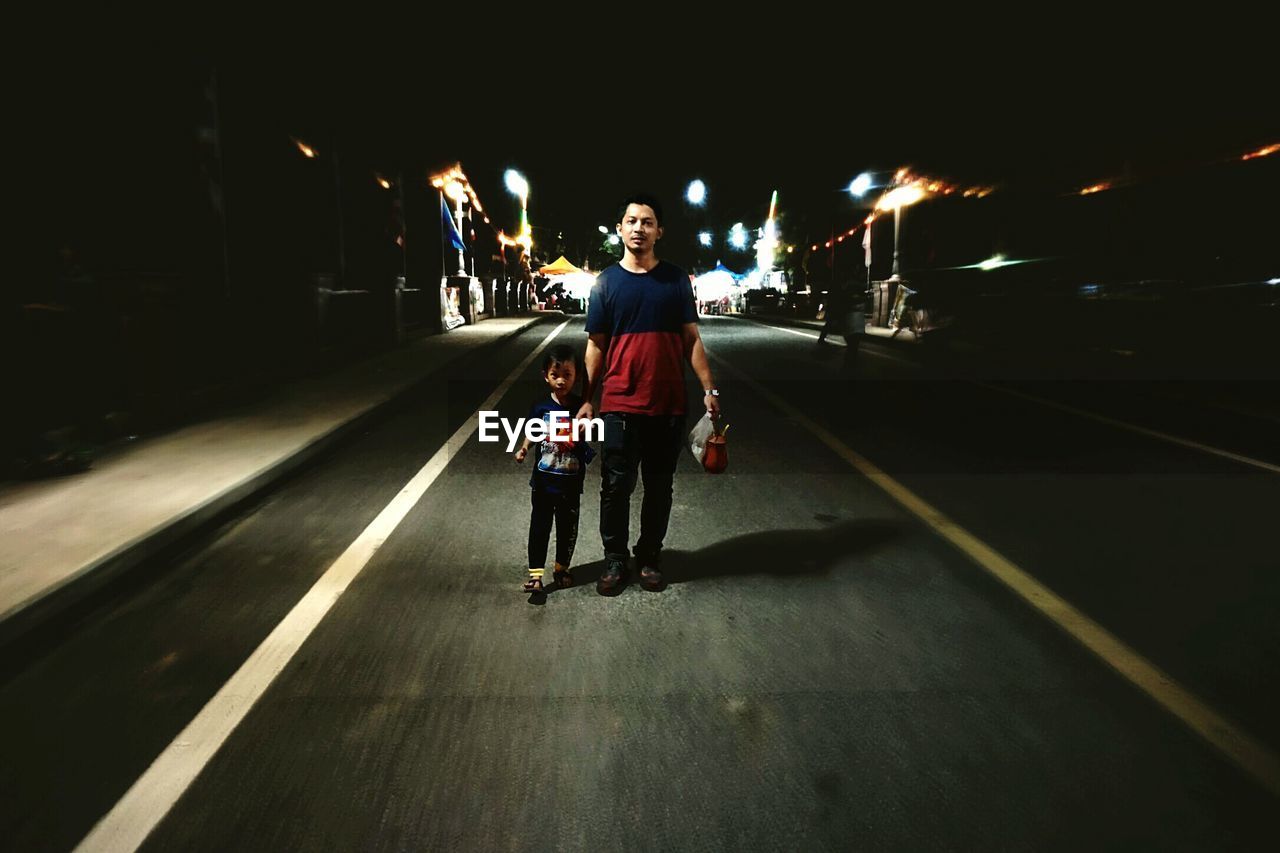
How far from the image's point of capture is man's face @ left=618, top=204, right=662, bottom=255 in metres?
4.69

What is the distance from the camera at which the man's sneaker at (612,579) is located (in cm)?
490

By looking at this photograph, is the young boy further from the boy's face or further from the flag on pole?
the flag on pole

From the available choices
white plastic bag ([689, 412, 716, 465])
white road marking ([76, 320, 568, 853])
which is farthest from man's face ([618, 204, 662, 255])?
white road marking ([76, 320, 568, 853])

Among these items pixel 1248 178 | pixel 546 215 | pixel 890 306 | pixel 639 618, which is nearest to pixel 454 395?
pixel 639 618

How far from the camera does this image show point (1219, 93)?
22109 millimetres

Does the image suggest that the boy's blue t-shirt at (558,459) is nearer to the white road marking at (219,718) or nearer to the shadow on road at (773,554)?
the shadow on road at (773,554)

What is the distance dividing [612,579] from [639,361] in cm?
110

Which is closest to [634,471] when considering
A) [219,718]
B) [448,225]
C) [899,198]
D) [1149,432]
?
[219,718]

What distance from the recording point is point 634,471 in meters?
4.94

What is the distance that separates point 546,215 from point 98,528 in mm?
81004

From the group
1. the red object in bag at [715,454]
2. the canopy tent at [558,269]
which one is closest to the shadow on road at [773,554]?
the red object in bag at [715,454]

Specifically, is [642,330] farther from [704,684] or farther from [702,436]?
[704,684]

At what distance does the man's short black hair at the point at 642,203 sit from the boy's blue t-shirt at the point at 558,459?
36.8 inches

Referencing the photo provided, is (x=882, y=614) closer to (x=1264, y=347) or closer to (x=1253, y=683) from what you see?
(x=1253, y=683)
